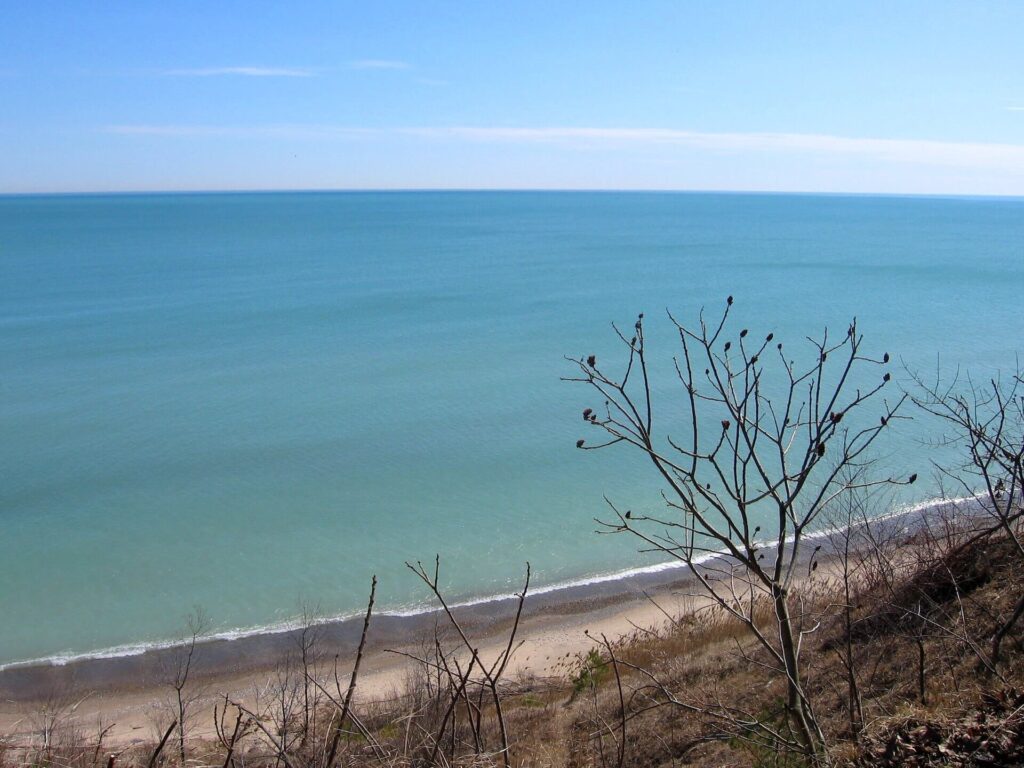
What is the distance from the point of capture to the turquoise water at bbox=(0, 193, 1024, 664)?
54.6 feet

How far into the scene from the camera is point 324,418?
2581cm

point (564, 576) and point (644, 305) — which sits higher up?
point (644, 305)

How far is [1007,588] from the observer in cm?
861

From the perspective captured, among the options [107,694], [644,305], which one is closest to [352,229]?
[644,305]

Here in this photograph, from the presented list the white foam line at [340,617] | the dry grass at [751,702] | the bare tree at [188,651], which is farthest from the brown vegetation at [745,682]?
the white foam line at [340,617]

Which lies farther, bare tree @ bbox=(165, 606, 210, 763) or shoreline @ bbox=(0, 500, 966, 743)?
bare tree @ bbox=(165, 606, 210, 763)

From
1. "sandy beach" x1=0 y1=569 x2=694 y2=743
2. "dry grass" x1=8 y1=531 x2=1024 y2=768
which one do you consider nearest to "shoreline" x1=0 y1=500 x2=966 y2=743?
"sandy beach" x1=0 y1=569 x2=694 y2=743

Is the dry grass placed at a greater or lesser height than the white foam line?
greater

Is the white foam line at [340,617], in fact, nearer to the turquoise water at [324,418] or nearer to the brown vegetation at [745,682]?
the turquoise water at [324,418]

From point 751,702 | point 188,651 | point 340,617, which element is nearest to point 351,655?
point 340,617

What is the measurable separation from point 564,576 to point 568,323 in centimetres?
2429

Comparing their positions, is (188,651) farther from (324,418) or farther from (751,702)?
(324,418)

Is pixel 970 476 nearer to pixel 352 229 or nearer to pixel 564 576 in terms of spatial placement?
pixel 564 576

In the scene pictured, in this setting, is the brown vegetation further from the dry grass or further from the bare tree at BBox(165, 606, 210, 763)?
the bare tree at BBox(165, 606, 210, 763)
